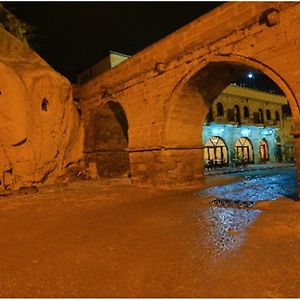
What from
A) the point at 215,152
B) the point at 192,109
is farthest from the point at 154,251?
the point at 215,152

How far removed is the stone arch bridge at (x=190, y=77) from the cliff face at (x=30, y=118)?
2.04 m

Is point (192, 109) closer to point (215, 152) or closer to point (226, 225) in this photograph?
point (226, 225)

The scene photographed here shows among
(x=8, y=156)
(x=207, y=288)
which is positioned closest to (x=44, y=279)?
(x=207, y=288)

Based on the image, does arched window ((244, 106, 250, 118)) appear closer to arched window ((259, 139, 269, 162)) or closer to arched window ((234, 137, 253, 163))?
arched window ((234, 137, 253, 163))

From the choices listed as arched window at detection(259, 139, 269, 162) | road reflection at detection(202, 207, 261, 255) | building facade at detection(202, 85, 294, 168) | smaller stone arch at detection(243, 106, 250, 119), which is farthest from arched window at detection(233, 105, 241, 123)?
road reflection at detection(202, 207, 261, 255)

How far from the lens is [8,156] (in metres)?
10.0

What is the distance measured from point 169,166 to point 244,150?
1440cm

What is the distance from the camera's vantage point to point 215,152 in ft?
64.8

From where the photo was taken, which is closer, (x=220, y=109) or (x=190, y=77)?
(x=190, y=77)

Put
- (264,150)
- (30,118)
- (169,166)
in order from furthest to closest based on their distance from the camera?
(264,150), (30,118), (169,166)

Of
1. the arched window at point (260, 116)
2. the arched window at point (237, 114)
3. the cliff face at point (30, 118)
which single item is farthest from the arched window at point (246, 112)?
the cliff face at point (30, 118)

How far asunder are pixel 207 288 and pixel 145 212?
3294 millimetres

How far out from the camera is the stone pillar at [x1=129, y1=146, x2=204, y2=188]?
908 centimetres

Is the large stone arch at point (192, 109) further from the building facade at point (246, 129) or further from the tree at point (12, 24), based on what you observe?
the tree at point (12, 24)
